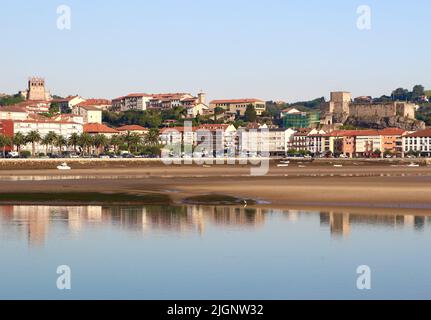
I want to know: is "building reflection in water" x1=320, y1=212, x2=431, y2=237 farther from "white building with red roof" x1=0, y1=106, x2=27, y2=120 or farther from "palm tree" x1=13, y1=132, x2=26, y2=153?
"white building with red roof" x1=0, y1=106, x2=27, y2=120

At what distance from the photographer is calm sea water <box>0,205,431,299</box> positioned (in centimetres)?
1672

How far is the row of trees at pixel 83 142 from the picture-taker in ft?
349

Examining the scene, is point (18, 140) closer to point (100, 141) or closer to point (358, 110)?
point (100, 141)

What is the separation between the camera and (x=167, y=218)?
2897 cm

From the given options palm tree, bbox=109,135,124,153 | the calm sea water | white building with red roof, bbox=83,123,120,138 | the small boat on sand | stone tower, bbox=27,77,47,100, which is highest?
stone tower, bbox=27,77,47,100

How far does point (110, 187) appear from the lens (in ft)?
143

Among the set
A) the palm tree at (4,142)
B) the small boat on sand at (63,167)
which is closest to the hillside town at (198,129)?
the palm tree at (4,142)

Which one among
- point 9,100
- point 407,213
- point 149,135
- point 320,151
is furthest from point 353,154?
point 407,213

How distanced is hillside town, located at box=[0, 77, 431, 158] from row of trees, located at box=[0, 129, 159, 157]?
0.48 feet

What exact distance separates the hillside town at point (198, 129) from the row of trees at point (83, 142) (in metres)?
0.14

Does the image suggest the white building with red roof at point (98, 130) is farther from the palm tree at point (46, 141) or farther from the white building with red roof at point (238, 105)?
the white building with red roof at point (238, 105)

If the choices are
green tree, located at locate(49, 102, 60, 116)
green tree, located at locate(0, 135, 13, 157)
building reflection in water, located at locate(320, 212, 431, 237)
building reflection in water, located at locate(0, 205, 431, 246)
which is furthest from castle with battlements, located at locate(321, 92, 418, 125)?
building reflection in water, located at locate(320, 212, 431, 237)

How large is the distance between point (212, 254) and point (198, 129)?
129378 mm
